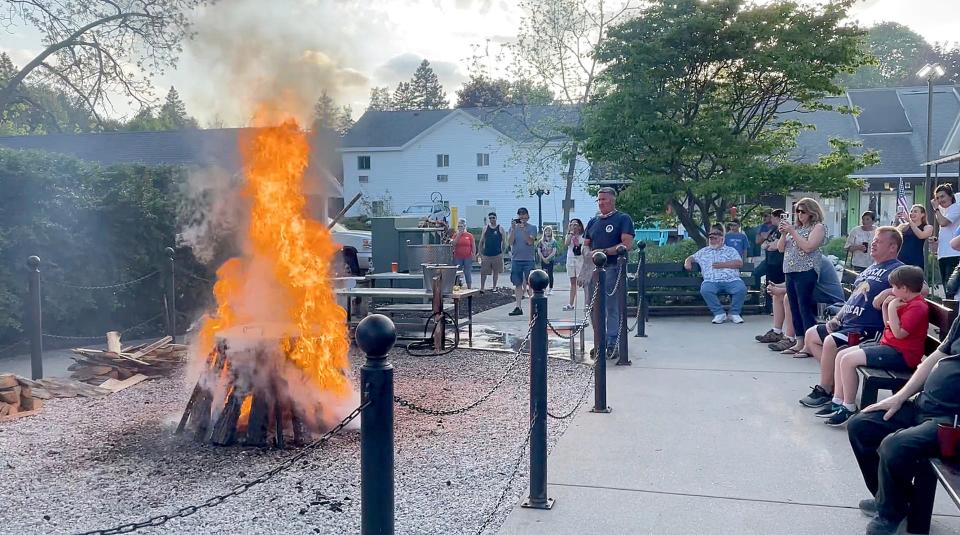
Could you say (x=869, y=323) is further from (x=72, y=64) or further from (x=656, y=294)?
(x=72, y=64)

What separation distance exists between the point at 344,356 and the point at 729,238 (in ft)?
27.2

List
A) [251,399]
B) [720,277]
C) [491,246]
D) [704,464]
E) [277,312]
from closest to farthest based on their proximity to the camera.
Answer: [704,464] → [251,399] → [277,312] → [720,277] → [491,246]

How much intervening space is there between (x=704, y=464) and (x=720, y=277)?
301 inches

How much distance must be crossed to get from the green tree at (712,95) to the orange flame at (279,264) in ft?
27.6

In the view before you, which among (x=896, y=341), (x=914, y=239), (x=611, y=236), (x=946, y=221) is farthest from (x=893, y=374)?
(x=946, y=221)

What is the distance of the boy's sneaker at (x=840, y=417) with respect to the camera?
242 inches

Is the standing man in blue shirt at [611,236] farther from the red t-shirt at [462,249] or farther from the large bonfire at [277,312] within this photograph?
the red t-shirt at [462,249]

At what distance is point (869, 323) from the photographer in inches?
258

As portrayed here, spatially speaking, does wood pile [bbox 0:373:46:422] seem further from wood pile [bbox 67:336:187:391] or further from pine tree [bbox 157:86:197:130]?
pine tree [bbox 157:86:197:130]

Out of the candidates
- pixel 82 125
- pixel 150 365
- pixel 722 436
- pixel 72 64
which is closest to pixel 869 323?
pixel 722 436

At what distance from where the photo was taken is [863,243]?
44.3 ft

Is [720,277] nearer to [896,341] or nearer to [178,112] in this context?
[896,341]

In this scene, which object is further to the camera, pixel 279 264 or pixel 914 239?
pixel 914 239

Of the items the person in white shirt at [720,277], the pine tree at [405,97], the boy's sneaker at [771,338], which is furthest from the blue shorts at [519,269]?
the pine tree at [405,97]
